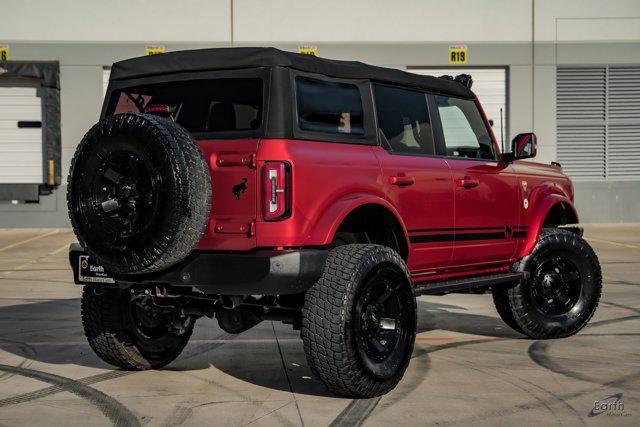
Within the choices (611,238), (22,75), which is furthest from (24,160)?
(611,238)

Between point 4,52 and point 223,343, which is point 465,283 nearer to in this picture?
point 223,343

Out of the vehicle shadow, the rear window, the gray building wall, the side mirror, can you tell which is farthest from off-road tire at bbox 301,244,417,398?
the gray building wall

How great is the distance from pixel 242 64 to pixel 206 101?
36 cm

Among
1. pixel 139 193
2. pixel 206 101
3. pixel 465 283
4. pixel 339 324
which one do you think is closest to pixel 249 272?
pixel 339 324

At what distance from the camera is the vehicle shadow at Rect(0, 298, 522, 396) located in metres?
6.06

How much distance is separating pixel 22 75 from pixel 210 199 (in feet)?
60.2

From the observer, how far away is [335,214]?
17.1 ft

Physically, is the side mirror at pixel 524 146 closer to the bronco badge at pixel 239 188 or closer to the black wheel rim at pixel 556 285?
the black wheel rim at pixel 556 285

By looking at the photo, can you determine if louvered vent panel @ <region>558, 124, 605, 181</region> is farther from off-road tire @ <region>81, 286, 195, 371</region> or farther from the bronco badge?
the bronco badge

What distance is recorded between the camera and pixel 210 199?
4.99 metres

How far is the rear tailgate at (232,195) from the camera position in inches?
198

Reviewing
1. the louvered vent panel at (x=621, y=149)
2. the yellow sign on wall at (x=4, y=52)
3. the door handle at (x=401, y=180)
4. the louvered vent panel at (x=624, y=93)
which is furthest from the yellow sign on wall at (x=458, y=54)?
the door handle at (x=401, y=180)

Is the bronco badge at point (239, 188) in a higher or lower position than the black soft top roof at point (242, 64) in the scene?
lower

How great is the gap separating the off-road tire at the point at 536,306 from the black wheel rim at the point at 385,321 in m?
1.89
